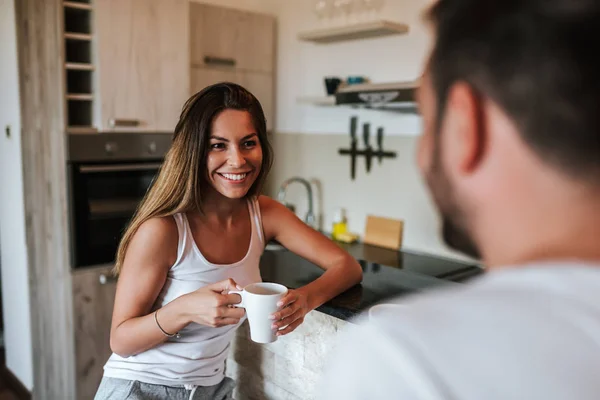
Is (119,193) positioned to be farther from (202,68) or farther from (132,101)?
(202,68)

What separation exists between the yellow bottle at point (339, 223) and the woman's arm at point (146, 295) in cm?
176

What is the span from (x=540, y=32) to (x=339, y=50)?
2.66 m

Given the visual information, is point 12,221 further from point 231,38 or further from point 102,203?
point 231,38

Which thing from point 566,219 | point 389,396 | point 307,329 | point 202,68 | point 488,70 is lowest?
point 307,329

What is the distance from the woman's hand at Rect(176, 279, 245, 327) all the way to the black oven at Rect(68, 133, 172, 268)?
1416 mm

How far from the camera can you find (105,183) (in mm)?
2631

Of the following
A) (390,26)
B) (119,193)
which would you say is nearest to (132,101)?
(119,193)

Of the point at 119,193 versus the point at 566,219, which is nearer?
the point at 566,219

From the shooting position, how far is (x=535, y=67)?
41 cm

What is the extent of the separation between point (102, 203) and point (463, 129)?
2.41 meters

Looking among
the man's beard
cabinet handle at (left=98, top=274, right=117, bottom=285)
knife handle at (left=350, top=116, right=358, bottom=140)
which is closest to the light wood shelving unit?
cabinet handle at (left=98, top=274, right=117, bottom=285)

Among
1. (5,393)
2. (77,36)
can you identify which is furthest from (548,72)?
(5,393)

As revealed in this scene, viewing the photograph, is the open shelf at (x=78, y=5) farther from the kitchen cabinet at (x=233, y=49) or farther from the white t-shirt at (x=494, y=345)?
the white t-shirt at (x=494, y=345)

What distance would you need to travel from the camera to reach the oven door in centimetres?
252
